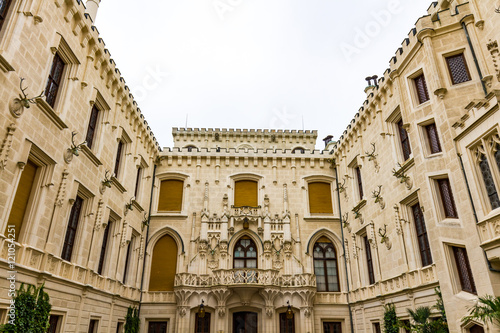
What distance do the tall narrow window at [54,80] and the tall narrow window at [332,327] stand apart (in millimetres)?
18439

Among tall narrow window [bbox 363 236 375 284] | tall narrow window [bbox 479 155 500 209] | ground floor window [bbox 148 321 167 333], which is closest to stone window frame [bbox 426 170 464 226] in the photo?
tall narrow window [bbox 479 155 500 209]

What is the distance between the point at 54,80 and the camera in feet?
41.4

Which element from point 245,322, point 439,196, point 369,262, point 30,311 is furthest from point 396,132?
point 30,311

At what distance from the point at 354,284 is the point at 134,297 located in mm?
12706

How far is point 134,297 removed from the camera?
19438 mm

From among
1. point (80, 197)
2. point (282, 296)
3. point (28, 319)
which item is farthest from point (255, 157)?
point (28, 319)

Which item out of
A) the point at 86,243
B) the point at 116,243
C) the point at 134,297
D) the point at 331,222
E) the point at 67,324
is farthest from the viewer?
the point at 331,222

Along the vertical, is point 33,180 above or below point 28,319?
above

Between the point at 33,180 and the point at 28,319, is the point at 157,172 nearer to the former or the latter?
the point at 33,180

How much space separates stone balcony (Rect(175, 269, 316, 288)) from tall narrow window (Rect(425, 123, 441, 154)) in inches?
419

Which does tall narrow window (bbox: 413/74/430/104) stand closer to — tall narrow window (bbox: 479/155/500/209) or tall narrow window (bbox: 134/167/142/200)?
tall narrow window (bbox: 479/155/500/209)

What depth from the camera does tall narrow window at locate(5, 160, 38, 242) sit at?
34.3 feet

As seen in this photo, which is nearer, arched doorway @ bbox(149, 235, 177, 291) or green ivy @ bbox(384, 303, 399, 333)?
green ivy @ bbox(384, 303, 399, 333)

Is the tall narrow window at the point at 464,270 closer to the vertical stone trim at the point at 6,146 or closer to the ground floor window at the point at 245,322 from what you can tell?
the ground floor window at the point at 245,322
